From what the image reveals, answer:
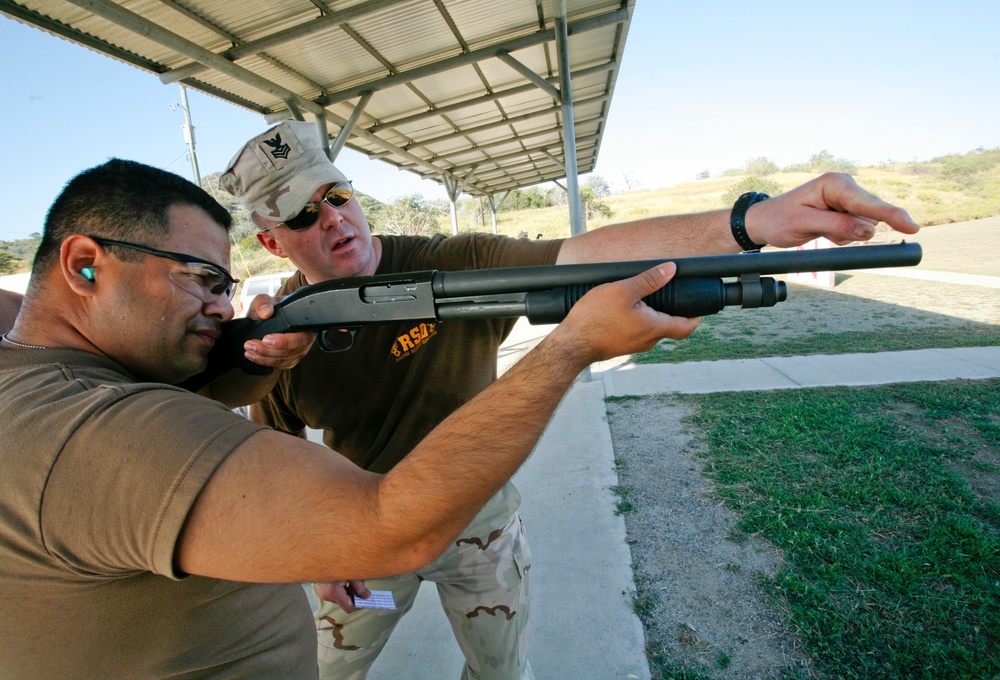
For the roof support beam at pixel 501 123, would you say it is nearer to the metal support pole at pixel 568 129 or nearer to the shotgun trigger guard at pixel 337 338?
the metal support pole at pixel 568 129

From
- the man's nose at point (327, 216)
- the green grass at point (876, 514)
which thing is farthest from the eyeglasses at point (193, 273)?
the green grass at point (876, 514)

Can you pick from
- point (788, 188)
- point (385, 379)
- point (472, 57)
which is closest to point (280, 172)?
point (385, 379)

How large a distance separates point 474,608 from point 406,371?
104cm

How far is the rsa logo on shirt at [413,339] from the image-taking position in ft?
6.81

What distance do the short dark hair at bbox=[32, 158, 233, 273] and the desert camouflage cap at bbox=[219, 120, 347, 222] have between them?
0.75 meters

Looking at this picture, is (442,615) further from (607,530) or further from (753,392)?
(753,392)

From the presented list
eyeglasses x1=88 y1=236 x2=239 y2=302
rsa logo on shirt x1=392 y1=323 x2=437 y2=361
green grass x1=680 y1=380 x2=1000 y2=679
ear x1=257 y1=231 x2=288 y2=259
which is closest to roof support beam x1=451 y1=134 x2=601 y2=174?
green grass x1=680 y1=380 x2=1000 y2=679

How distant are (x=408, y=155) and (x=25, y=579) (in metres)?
10.7

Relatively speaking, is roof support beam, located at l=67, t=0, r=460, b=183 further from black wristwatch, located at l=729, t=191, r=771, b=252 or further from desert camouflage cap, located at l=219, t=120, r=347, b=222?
black wristwatch, located at l=729, t=191, r=771, b=252

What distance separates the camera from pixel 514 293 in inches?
59.4

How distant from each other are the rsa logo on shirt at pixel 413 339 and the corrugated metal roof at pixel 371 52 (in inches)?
153

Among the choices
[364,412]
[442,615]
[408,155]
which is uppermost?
[408,155]

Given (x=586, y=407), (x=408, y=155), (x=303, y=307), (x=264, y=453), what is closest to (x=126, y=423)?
(x=264, y=453)

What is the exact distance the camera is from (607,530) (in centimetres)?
379
